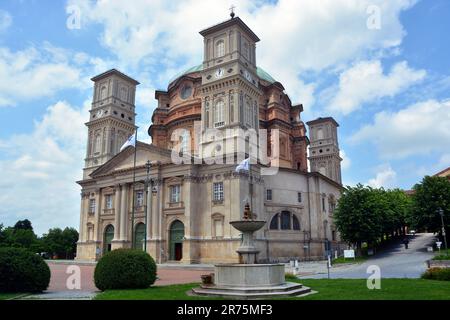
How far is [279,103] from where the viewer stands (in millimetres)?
60531

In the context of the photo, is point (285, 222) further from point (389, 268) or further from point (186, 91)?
point (186, 91)

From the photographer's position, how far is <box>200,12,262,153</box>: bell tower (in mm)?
45812

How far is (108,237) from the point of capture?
52812 millimetres

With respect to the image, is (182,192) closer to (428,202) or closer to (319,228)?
(319,228)

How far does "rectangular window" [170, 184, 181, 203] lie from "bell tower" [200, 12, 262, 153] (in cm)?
583

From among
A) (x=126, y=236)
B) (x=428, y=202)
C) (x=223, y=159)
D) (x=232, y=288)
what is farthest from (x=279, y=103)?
(x=232, y=288)

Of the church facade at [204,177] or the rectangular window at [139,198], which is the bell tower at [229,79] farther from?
the rectangular window at [139,198]

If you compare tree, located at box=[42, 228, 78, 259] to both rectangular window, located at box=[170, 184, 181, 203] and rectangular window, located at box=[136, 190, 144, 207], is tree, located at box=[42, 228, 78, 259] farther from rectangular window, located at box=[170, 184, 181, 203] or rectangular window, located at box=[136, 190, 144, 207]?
rectangular window, located at box=[170, 184, 181, 203]

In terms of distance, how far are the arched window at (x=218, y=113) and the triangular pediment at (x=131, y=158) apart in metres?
6.42

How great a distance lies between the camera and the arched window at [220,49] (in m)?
48.3

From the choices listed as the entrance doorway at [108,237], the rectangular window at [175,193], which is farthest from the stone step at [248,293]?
the entrance doorway at [108,237]

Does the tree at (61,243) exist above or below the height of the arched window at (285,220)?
below

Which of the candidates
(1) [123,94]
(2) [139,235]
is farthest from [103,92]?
(2) [139,235]

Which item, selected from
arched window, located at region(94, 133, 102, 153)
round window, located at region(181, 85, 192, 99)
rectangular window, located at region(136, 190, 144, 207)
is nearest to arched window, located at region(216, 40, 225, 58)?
round window, located at region(181, 85, 192, 99)
